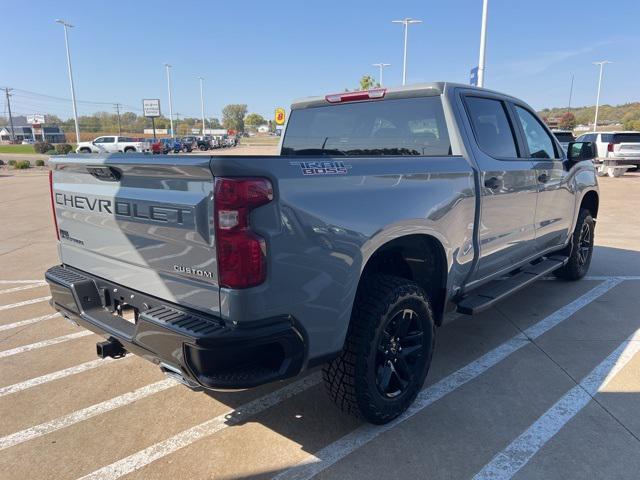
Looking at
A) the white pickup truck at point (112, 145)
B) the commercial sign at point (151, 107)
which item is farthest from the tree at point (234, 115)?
the white pickup truck at point (112, 145)

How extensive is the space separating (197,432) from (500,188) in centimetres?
273

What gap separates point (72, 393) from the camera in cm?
334

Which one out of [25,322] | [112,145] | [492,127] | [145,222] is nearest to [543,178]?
[492,127]

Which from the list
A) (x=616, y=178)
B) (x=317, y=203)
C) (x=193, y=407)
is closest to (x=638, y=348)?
(x=317, y=203)

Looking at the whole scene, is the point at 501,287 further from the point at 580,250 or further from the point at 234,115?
the point at 234,115

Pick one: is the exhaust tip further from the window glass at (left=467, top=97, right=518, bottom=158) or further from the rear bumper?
the window glass at (left=467, top=97, right=518, bottom=158)

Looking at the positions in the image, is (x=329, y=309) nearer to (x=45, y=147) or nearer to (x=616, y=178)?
(x=616, y=178)

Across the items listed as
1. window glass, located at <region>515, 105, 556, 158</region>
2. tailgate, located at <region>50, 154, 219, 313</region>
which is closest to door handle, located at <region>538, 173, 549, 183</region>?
window glass, located at <region>515, 105, 556, 158</region>

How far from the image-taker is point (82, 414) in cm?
308

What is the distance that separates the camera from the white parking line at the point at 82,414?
2834 mm

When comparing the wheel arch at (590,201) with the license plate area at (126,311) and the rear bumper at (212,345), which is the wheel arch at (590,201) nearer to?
the rear bumper at (212,345)

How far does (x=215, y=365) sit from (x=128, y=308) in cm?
87

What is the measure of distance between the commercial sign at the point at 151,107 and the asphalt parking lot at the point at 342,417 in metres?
62.4

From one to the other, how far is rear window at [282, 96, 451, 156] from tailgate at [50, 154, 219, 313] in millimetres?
1924
